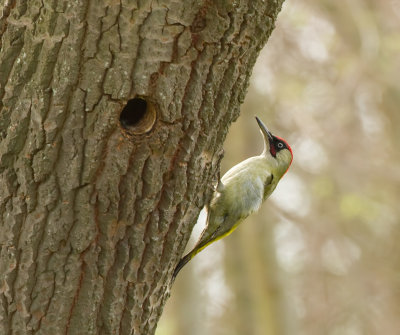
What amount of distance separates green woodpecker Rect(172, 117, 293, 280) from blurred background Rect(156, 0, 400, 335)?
15.1 feet

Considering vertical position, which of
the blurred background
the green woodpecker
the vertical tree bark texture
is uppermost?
the vertical tree bark texture

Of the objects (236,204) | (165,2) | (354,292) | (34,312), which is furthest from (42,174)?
(354,292)

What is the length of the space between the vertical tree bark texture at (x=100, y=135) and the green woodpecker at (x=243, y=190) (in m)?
1.23

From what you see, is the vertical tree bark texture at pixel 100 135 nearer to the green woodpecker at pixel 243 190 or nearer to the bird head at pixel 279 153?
the green woodpecker at pixel 243 190

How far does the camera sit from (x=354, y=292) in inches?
457

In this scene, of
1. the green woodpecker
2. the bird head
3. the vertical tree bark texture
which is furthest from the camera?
the bird head

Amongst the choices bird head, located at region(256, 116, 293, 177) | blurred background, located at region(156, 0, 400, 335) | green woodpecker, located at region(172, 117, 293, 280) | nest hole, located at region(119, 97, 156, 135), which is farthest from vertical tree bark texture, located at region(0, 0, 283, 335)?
blurred background, located at region(156, 0, 400, 335)

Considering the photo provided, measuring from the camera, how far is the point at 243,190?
4.74m

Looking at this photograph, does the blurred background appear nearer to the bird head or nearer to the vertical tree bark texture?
the bird head

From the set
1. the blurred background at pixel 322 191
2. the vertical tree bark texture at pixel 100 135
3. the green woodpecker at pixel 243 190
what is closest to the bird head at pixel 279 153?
the green woodpecker at pixel 243 190

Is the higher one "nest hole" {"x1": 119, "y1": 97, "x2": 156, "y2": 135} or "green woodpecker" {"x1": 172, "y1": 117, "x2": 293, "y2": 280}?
"nest hole" {"x1": 119, "y1": 97, "x2": 156, "y2": 135}

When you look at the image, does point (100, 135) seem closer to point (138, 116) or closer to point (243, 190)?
point (138, 116)

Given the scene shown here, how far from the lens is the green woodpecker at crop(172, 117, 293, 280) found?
14.8 feet

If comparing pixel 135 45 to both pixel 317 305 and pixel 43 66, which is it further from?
pixel 317 305
